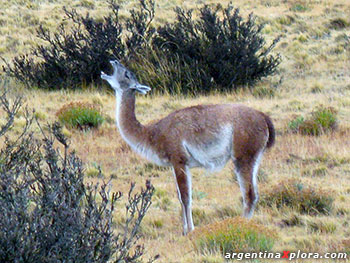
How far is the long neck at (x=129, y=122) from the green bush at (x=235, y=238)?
4.85 ft

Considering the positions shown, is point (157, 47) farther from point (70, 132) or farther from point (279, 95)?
point (70, 132)

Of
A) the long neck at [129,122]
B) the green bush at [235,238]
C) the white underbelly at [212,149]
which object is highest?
the long neck at [129,122]

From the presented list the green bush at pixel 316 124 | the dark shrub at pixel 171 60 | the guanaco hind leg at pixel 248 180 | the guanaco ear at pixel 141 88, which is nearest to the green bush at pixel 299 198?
the guanaco hind leg at pixel 248 180

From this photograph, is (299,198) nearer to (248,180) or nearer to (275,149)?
(248,180)

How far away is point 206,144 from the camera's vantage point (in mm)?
7727

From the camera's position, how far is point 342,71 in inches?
691

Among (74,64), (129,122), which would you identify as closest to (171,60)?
(74,64)

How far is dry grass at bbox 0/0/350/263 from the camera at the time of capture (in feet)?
25.1

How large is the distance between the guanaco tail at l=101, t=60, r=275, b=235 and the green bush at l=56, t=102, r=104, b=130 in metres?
4.66

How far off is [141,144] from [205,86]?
8034mm

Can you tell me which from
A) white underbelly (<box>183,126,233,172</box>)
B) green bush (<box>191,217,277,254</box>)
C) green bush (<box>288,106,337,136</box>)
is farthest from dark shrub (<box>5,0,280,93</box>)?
green bush (<box>191,217,277,254</box>)

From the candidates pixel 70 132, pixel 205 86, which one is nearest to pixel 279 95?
pixel 205 86

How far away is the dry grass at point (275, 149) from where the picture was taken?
7.64m

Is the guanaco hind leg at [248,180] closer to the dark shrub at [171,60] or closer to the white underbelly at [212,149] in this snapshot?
the white underbelly at [212,149]
